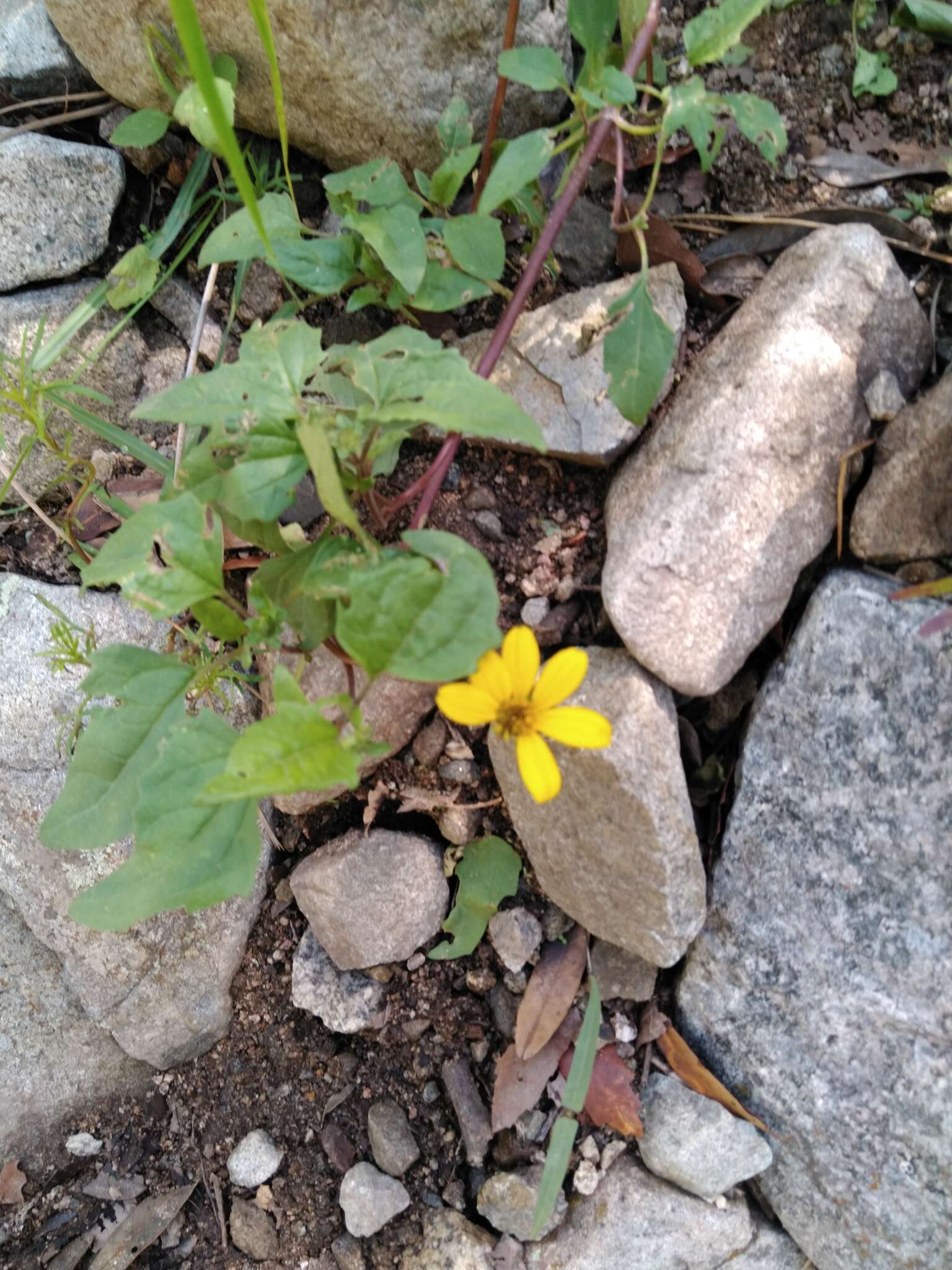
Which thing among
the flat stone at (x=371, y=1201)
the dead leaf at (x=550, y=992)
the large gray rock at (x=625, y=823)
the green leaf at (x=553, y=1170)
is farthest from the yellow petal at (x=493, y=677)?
the flat stone at (x=371, y=1201)

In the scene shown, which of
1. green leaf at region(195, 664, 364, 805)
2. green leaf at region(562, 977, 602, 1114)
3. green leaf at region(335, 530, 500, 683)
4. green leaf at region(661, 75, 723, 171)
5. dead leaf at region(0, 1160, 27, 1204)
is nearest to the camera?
green leaf at region(195, 664, 364, 805)

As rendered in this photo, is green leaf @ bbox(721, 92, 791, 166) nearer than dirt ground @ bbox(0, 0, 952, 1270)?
Yes

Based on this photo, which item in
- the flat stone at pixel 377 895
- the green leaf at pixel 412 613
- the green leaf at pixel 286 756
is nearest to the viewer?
the green leaf at pixel 286 756

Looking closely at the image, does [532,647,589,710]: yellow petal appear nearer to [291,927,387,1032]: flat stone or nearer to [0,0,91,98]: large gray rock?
[291,927,387,1032]: flat stone

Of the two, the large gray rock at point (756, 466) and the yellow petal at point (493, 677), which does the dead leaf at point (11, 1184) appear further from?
the large gray rock at point (756, 466)

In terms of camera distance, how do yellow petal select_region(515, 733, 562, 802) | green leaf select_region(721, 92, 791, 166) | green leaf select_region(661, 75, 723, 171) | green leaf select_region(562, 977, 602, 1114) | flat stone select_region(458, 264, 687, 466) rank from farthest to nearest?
flat stone select_region(458, 264, 687, 466)
green leaf select_region(562, 977, 602, 1114)
green leaf select_region(721, 92, 791, 166)
green leaf select_region(661, 75, 723, 171)
yellow petal select_region(515, 733, 562, 802)

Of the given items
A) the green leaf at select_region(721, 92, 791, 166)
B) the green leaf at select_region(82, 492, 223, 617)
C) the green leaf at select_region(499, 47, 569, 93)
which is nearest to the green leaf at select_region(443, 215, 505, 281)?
the green leaf at select_region(499, 47, 569, 93)

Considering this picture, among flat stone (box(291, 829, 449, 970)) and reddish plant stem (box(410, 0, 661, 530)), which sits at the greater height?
reddish plant stem (box(410, 0, 661, 530))
